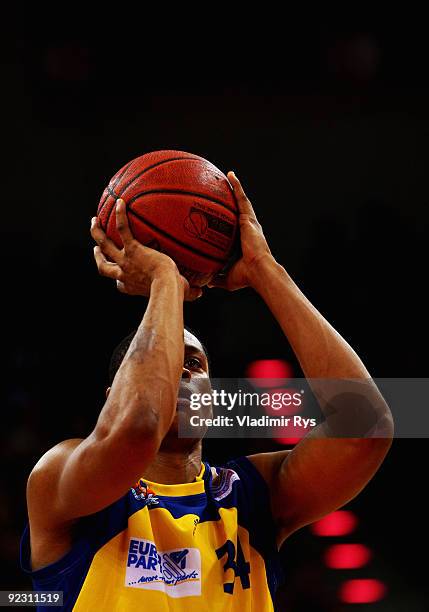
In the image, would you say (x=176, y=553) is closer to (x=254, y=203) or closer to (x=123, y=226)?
(x=123, y=226)

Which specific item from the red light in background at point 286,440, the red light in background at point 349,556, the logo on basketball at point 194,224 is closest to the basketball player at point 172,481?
the logo on basketball at point 194,224

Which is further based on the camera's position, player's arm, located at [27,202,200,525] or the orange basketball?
the orange basketball

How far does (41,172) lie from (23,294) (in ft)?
4.63

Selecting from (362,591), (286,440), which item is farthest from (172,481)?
(362,591)

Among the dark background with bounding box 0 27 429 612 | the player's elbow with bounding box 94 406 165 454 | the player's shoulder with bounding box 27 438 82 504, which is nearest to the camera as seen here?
the player's elbow with bounding box 94 406 165 454

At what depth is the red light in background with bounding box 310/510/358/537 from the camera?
4738 millimetres

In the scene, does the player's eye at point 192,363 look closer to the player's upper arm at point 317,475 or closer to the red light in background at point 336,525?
the player's upper arm at point 317,475

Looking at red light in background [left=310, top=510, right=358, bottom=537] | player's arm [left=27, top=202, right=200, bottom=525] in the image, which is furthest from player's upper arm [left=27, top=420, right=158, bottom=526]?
red light in background [left=310, top=510, right=358, bottom=537]

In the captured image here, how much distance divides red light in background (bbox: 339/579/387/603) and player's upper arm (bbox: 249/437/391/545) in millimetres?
2466

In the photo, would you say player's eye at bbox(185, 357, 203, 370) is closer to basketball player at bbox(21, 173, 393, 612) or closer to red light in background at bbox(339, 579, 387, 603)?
basketball player at bbox(21, 173, 393, 612)

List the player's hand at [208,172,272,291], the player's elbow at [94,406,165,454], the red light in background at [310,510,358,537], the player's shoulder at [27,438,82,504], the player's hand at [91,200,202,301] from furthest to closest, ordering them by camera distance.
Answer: the red light in background at [310,510,358,537] < the player's hand at [208,172,272,291] < the player's hand at [91,200,202,301] < the player's shoulder at [27,438,82,504] < the player's elbow at [94,406,165,454]

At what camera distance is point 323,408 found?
225 centimetres

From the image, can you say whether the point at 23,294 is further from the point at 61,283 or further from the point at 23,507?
the point at 23,507

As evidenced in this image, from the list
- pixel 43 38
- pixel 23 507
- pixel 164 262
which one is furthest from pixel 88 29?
pixel 164 262
